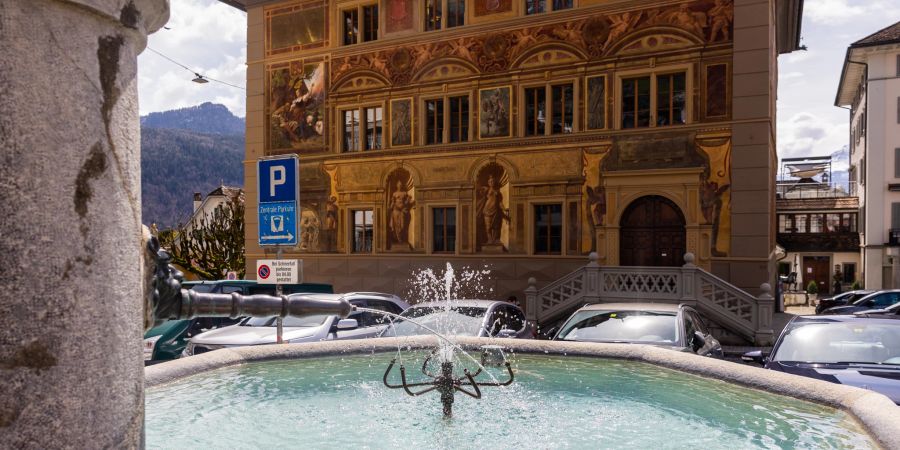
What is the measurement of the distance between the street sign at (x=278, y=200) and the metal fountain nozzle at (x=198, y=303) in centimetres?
727

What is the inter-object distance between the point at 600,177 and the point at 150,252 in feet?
71.5

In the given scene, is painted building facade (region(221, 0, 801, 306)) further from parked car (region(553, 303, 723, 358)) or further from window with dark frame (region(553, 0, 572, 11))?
parked car (region(553, 303, 723, 358))

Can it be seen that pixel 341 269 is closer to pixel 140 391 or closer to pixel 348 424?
pixel 348 424

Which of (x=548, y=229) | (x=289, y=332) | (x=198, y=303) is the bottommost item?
(x=289, y=332)

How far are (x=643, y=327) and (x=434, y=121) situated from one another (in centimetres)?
1749

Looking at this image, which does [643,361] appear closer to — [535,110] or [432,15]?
[535,110]

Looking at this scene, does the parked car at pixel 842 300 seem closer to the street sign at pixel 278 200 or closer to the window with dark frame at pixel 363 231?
the window with dark frame at pixel 363 231

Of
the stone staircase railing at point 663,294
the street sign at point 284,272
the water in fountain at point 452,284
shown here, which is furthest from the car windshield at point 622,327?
the water in fountain at point 452,284

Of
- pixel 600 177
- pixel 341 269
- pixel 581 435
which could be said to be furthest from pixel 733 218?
pixel 581 435

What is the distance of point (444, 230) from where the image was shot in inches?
1019

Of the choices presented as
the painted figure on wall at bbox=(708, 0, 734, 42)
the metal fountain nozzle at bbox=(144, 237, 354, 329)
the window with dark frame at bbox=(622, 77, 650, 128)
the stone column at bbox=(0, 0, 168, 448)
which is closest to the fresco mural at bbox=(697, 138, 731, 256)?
the window with dark frame at bbox=(622, 77, 650, 128)

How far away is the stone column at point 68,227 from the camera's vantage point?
Result: 1726 mm

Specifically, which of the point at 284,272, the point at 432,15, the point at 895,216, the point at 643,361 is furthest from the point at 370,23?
the point at 895,216

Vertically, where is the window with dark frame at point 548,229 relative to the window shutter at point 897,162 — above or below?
below
